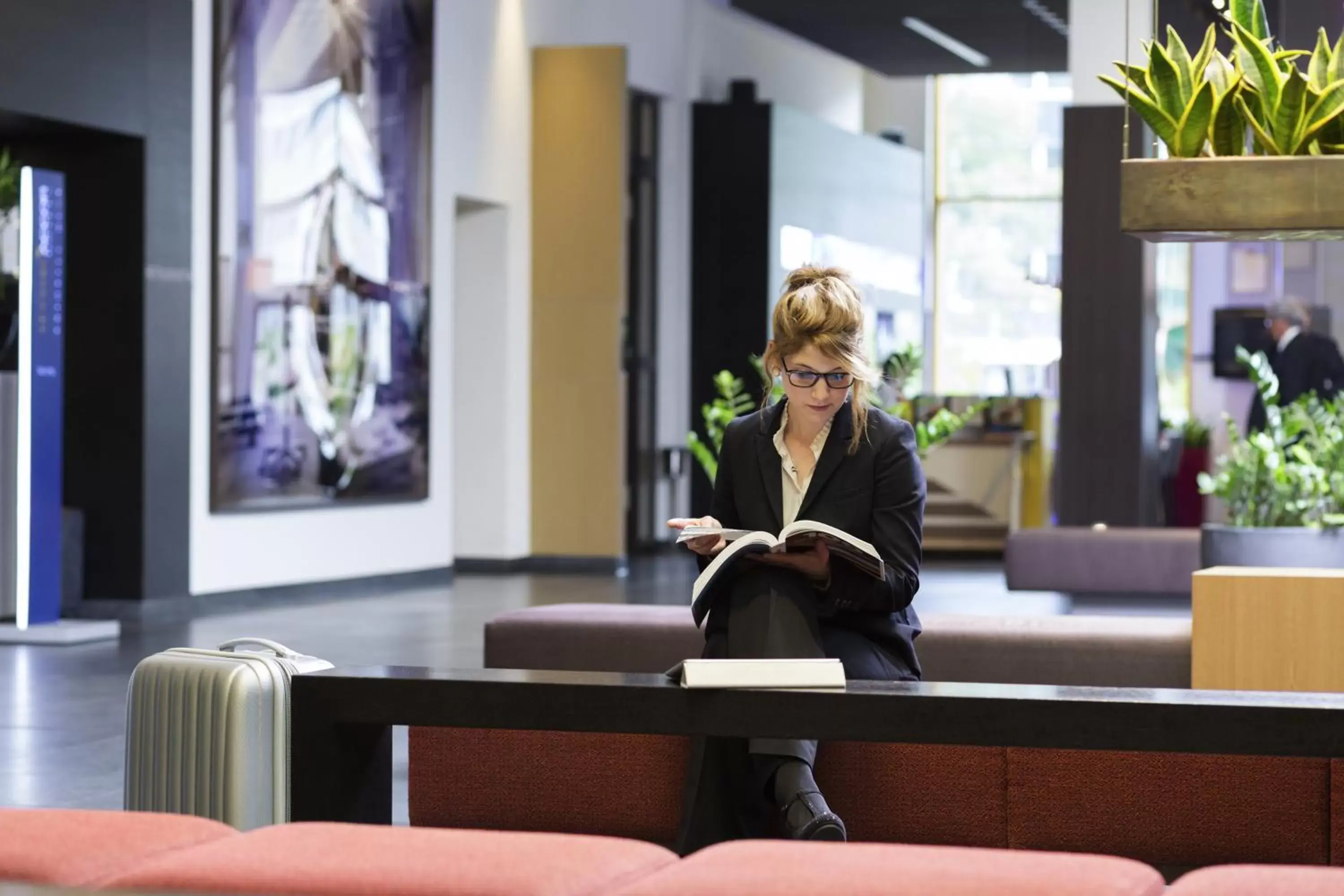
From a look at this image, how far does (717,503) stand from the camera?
382 cm

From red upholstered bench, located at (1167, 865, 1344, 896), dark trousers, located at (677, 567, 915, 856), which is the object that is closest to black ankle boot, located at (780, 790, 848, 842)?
dark trousers, located at (677, 567, 915, 856)

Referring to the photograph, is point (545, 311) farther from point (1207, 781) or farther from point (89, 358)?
point (1207, 781)

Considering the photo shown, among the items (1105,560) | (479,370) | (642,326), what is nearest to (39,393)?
(479,370)

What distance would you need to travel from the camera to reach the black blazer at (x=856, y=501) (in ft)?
11.7

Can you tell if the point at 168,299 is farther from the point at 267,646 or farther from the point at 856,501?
the point at 856,501

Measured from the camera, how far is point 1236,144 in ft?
11.1

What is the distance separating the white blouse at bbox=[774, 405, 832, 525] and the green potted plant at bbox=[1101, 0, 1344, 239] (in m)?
0.71

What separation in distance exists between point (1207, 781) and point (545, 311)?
10.4 meters

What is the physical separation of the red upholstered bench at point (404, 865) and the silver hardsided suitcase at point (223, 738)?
2.63 feet

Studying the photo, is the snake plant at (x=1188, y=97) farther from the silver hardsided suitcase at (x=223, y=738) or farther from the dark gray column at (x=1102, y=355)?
the dark gray column at (x=1102, y=355)

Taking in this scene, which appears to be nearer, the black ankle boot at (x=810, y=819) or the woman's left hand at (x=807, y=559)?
the black ankle boot at (x=810, y=819)

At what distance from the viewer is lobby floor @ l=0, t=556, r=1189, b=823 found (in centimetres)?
548

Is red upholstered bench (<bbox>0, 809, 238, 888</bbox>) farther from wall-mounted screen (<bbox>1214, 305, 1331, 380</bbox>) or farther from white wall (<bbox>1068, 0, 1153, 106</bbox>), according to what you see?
wall-mounted screen (<bbox>1214, 305, 1331, 380</bbox>)

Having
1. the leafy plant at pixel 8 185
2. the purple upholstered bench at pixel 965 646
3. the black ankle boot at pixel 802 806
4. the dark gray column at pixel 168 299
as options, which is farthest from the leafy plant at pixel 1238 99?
the dark gray column at pixel 168 299
